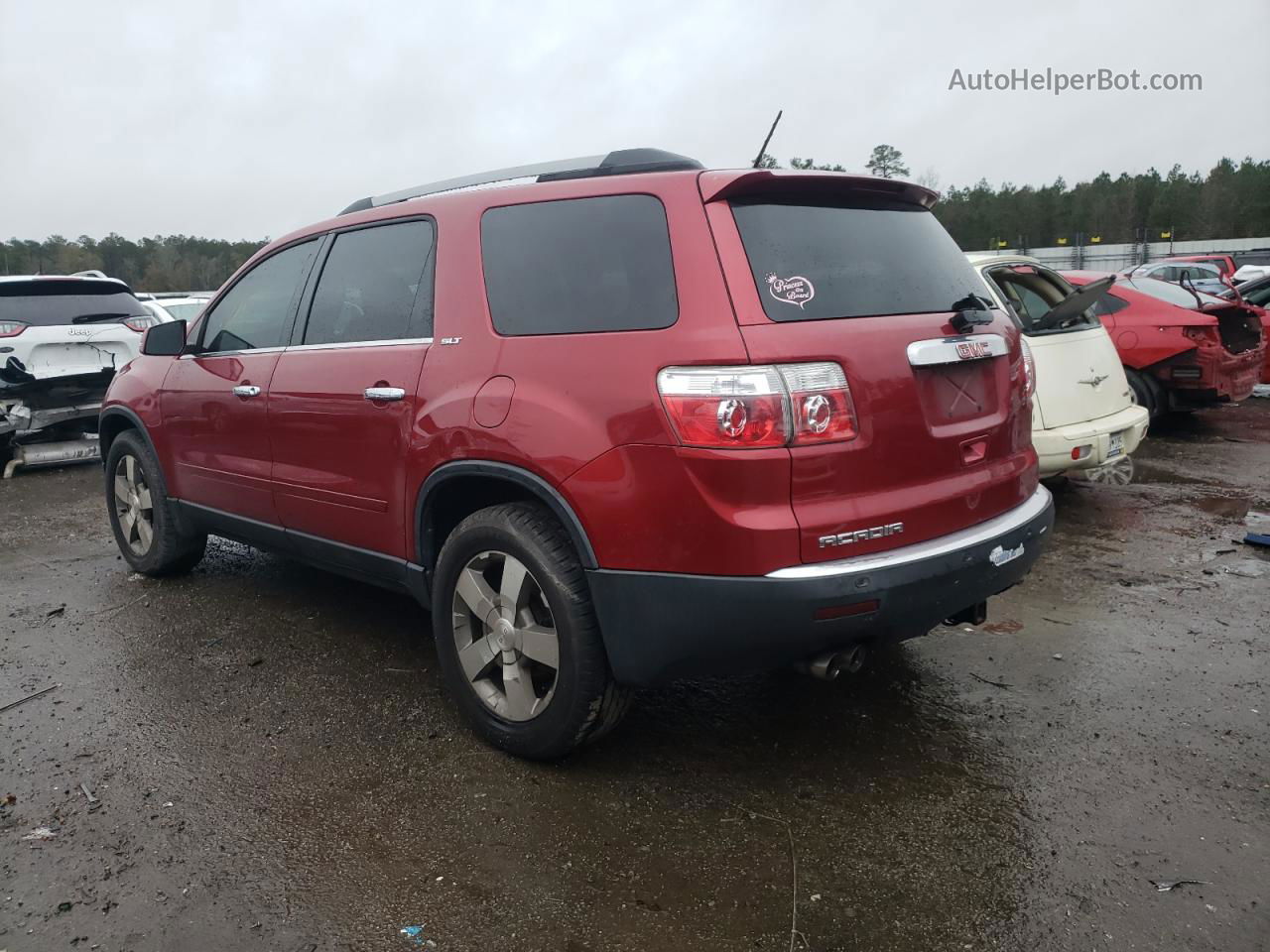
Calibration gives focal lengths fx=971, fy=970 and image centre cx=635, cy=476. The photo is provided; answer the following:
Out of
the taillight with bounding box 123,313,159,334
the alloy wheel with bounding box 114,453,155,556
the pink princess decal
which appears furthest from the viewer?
the taillight with bounding box 123,313,159,334

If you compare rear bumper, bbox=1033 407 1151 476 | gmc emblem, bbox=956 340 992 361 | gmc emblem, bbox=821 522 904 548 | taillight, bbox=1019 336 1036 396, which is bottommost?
rear bumper, bbox=1033 407 1151 476

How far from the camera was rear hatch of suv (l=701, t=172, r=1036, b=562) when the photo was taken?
261 centimetres

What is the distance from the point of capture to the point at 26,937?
2.35 meters

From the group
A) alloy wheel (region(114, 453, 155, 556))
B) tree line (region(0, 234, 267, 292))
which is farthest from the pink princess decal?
tree line (region(0, 234, 267, 292))

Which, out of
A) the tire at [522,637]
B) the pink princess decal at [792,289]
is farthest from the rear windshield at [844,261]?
the tire at [522,637]

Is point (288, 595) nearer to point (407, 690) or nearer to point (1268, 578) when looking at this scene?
point (407, 690)

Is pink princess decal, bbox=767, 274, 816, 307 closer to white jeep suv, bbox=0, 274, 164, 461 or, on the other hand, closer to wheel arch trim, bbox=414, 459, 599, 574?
wheel arch trim, bbox=414, 459, 599, 574

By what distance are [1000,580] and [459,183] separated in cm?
244

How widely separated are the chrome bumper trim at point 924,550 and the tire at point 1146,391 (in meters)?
6.19

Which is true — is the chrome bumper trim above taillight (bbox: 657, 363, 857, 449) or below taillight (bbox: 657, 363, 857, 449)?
below

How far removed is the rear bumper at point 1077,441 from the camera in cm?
568

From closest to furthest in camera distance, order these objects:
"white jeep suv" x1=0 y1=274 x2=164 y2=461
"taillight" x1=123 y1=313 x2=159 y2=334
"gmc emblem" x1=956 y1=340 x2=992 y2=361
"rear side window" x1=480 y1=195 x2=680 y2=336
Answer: "rear side window" x1=480 y1=195 x2=680 y2=336 < "gmc emblem" x1=956 y1=340 x2=992 y2=361 < "white jeep suv" x1=0 y1=274 x2=164 y2=461 < "taillight" x1=123 y1=313 x2=159 y2=334

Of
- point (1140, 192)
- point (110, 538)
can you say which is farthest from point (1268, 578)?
point (1140, 192)

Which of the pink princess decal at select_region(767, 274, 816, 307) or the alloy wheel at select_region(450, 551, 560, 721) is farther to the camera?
the alloy wheel at select_region(450, 551, 560, 721)
